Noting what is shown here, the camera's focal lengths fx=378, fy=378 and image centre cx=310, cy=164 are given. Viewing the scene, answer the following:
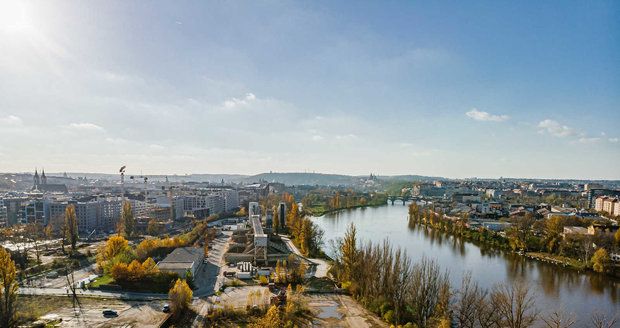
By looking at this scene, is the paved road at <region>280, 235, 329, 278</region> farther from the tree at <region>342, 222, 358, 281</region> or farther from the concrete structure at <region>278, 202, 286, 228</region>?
the concrete structure at <region>278, 202, 286, 228</region>

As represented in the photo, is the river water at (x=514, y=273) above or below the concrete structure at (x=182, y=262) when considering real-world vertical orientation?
below

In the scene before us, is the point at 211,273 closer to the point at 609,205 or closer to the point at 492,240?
the point at 492,240

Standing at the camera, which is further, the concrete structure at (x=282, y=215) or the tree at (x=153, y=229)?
the concrete structure at (x=282, y=215)

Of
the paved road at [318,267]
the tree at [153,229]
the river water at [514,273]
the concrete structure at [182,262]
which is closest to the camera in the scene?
the river water at [514,273]

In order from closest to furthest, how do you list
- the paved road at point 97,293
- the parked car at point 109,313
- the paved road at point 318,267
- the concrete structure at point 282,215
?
the parked car at point 109,313 → the paved road at point 97,293 → the paved road at point 318,267 → the concrete structure at point 282,215

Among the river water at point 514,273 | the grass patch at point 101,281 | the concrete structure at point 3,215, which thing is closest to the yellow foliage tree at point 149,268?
the grass patch at point 101,281

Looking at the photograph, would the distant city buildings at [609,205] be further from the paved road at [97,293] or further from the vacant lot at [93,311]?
the vacant lot at [93,311]

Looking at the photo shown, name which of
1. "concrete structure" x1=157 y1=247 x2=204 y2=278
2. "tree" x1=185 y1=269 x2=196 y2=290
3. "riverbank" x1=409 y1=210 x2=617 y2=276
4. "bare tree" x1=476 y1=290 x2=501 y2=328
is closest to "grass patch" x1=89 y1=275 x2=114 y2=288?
"concrete structure" x1=157 y1=247 x2=204 y2=278

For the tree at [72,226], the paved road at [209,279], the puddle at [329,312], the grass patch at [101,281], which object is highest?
the tree at [72,226]
